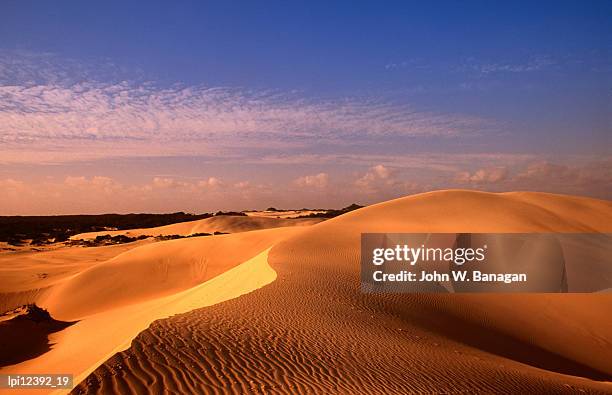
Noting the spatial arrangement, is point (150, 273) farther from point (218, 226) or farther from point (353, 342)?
point (218, 226)

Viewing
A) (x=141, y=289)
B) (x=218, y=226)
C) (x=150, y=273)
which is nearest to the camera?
(x=141, y=289)

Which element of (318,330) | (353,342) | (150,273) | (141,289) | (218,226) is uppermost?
(218,226)

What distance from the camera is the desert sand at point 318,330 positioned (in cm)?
640

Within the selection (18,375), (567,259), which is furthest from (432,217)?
(18,375)

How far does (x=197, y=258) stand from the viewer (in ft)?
81.1

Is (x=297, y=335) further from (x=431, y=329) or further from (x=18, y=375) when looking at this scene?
(x=18, y=375)

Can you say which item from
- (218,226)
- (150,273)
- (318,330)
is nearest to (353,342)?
(318,330)

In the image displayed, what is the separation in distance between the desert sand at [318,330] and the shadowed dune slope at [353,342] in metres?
0.03

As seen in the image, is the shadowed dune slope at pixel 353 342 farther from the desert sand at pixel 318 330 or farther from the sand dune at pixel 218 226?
the sand dune at pixel 218 226

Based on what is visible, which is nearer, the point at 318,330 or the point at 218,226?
the point at 318,330

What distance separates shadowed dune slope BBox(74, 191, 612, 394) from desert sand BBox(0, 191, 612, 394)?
0.11 feet

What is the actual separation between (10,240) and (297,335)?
144 ft

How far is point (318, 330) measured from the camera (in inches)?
336

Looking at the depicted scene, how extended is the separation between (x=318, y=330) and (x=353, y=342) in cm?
78
